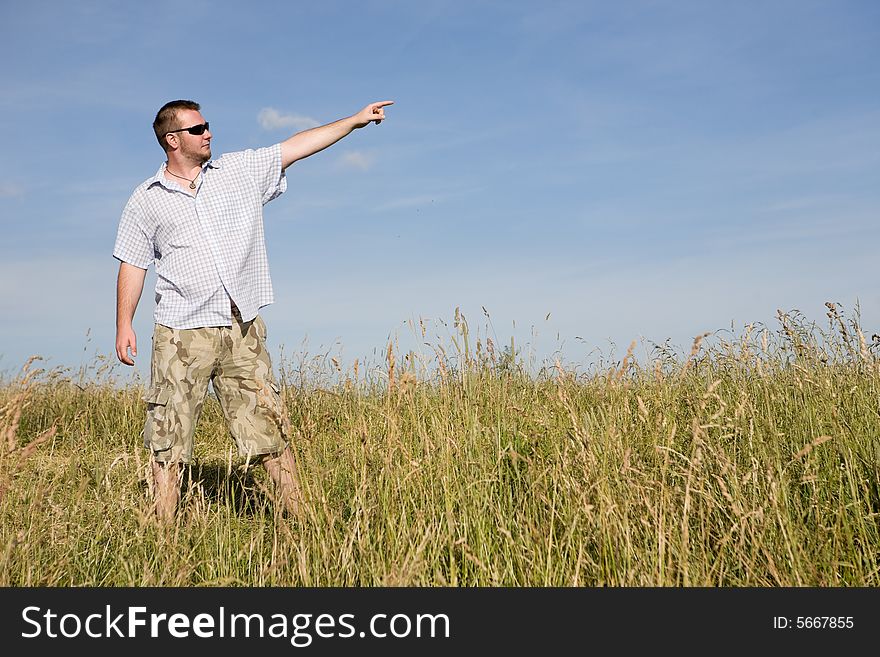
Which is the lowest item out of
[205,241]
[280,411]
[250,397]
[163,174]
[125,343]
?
[280,411]

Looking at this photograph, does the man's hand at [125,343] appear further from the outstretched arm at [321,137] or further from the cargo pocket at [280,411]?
the outstretched arm at [321,137]

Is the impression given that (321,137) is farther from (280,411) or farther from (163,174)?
(280,411)

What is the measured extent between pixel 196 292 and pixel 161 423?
0.73 meters

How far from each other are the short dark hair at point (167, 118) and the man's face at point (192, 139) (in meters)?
0.03

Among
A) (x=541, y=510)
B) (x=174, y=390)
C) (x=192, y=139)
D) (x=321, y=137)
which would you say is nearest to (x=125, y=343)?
(x=174, y=390)

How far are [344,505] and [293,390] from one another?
328 cm

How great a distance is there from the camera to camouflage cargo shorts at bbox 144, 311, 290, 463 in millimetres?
3678

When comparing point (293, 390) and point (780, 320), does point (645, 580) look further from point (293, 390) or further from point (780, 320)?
point (293, 390)

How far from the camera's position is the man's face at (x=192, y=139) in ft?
12.5

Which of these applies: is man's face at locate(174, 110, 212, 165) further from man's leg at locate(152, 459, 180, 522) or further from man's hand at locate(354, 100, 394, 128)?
man's leg at locate(152, 459, 180, 522)

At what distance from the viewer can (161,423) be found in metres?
3.71

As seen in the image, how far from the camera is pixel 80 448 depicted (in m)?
6.05
